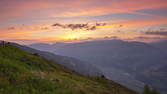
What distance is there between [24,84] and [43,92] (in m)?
2.80

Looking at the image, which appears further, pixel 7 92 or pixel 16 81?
pixel 16 81

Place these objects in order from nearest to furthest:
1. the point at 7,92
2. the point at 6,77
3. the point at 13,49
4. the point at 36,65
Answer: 1. the point at 7,92
2. the point at 6,77
3. the point at 36,65
4. the point at 13,49

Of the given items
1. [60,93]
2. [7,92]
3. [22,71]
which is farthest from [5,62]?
[60,93]

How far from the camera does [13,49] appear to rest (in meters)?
40.7

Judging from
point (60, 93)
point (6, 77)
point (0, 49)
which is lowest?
point (60, 93)

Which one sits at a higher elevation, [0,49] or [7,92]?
[0,49]

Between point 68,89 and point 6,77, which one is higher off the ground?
point 6,77

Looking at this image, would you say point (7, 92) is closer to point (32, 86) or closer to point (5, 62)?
point (32, 86)

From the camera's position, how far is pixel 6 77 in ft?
82.4

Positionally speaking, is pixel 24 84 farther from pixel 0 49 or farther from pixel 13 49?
pixel 13 49

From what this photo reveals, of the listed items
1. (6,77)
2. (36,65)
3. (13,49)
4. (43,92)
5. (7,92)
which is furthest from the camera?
(13,49)

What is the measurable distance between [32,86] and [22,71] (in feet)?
16.6

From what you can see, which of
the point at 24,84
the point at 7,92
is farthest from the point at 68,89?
the point at 7,92

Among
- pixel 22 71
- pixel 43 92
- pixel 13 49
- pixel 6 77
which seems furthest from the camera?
pixel 13 49
